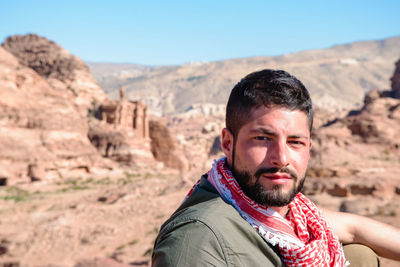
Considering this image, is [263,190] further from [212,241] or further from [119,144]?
[119,144]

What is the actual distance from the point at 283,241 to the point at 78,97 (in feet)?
101

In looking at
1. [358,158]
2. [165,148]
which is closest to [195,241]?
[358,158]

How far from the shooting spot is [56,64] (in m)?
32.9

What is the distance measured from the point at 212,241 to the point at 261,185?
15.0 inches

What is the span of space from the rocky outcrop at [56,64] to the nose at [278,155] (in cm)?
3010

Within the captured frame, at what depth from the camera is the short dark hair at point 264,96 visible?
5.12 ft

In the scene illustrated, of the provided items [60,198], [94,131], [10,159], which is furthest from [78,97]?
[60,198]

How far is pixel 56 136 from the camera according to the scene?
72.2 ft

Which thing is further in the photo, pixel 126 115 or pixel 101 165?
pixel 126 115

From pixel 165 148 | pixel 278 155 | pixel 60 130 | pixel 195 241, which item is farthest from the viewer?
pixel 165 148

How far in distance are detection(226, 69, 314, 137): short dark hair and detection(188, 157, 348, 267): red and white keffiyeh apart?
0.81 ft

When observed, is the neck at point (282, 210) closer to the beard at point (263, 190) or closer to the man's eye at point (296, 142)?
the beard at point (263, 190)

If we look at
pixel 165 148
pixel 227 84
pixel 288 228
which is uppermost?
pixel 227 84

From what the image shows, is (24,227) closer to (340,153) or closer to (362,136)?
(340,153)
